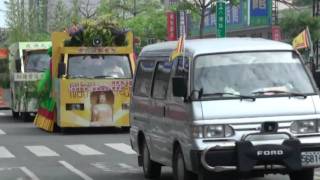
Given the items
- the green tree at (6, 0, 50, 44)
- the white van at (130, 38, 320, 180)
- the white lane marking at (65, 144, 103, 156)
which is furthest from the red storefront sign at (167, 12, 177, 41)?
the white van at (130, 38, 320, 180)

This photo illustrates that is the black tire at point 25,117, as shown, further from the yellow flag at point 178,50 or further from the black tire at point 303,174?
the black tire at point 303,174

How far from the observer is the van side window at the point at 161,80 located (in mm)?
11734

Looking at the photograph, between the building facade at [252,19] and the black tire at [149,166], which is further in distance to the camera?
the building facade at [252,19]

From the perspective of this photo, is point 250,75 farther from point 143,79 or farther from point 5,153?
point 5,153

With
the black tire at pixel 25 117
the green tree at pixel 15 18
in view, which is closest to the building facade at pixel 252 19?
the black tire at pixel 25 117

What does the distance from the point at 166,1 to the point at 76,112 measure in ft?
173

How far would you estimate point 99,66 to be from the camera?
23.2 meters

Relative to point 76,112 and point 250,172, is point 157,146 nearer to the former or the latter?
point 250,172

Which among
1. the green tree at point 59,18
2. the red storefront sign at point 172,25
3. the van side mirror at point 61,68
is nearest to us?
the van side mirror at point 61,68

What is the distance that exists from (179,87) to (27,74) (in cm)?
1905

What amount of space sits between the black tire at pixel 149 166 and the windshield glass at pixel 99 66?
10054 mm

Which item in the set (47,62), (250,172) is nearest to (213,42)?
(250,172)

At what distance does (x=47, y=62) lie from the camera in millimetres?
30344

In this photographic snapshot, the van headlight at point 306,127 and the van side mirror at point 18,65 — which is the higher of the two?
the van side mirror at point 18,65
